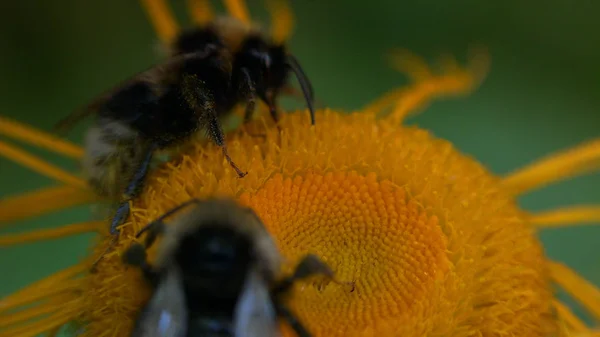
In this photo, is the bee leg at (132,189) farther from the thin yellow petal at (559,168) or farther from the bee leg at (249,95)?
the thin yellow petal at (559,168)

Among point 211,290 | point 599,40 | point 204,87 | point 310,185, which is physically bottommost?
point 211,290

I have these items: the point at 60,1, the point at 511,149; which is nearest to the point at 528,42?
the point at 511,149

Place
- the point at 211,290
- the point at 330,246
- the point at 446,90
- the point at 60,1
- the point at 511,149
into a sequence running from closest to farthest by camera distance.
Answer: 1. the point at 211,290
2. the point at 330,246
3. the point at 446,90
4. the point at 511,149
5. the point at 60,1

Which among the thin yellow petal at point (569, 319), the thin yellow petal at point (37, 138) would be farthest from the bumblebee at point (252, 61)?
the thin yellow petal at point (569, 319)

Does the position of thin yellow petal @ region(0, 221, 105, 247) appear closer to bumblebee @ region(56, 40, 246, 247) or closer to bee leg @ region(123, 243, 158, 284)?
bumblebee @ region(56, 40, 246, 247)

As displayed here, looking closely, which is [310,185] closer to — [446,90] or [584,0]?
[446,90]

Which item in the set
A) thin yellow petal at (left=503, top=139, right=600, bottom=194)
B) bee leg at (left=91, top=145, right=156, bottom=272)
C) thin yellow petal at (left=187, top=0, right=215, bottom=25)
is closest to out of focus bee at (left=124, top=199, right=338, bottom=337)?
bee leg at (left=91, top=145, right=156, bottom=272)

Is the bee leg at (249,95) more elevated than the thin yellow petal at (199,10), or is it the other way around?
the thin yellow petal at (199,10)

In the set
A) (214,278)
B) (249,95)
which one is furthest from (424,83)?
(214,278)
